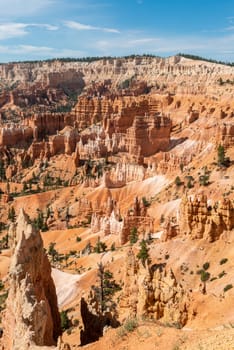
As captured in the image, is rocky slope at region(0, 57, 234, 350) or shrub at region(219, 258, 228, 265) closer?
rocky slope at region(0, 57, 234, 350)

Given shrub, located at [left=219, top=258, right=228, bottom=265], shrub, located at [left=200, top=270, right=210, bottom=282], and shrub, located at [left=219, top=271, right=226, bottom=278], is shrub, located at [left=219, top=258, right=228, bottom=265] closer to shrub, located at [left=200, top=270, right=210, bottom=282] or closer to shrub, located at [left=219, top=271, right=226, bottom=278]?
shrub, located at [left=200, top=270, right=210, bottom=282]

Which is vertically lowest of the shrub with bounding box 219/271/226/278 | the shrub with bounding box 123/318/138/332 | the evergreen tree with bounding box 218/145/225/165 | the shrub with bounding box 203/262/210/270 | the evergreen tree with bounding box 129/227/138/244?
the evergreen tree with bounding box 129/227/138/244

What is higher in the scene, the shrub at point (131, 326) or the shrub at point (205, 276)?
the shrub at point (131, 326)

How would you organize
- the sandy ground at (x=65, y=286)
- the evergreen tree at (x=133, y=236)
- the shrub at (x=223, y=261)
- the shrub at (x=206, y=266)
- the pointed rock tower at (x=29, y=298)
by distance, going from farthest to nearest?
the evergreen tree at (x=133, y=236)
the sandy ground at (x=65, y=286)
the shrub at (x=206, y=266)
the shrub at (x=223, y=261)
the pointed rock tower at (x=29, y=298)

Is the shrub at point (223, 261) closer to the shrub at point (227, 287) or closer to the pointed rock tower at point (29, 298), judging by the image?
the shrub at point (227, 287)

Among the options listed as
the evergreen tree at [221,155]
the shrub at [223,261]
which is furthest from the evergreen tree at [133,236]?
the evergreen tree at [221,155]

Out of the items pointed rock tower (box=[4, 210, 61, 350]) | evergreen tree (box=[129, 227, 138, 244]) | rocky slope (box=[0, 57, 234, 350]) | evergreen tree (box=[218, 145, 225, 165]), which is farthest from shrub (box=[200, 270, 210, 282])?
evergreen tree (box=[218, 145, 225, 165])

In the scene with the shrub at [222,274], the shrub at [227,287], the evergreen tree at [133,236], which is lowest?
the evergreen tree at [133,236]

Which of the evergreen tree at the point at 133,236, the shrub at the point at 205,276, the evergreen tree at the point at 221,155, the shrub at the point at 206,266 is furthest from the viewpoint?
the evergreen tree at the point at 221,155

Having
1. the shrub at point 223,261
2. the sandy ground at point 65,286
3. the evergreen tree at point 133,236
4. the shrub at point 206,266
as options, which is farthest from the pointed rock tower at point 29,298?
the evergreen tree at point 133,236

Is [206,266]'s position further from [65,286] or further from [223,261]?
[65,286]

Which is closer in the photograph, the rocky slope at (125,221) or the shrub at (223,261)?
the rocky slope at (125,221)
